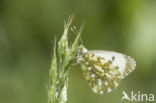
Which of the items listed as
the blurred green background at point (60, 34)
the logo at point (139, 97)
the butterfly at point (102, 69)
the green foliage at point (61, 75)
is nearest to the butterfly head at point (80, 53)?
the butterfly at point (102, 69)

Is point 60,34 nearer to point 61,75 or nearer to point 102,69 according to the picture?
point 102,69

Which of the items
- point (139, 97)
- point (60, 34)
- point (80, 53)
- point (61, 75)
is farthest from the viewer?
point (60, 34)

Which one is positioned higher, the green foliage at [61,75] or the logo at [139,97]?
the green foliage at [61,75]

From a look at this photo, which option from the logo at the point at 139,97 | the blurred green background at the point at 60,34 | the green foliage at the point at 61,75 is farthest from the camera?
the blurred green background at the point at 60,34

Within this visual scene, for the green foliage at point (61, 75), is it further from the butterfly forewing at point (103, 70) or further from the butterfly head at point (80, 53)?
the butterfly forewing at point (103, 70)

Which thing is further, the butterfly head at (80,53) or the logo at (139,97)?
the logo at (139,97)

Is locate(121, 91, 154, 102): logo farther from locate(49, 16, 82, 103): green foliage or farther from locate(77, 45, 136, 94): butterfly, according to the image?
locate(49, 16, 82, 103): green foliage

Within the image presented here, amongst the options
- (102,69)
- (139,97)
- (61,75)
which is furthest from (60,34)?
(61,75)
